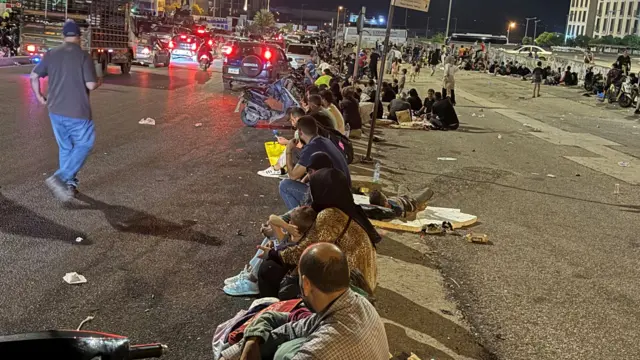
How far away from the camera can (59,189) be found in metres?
7.98

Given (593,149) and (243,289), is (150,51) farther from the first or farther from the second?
(243,289)

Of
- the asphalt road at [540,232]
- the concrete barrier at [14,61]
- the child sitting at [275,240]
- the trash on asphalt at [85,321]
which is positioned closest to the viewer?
the trash on asphalt at [85,321]

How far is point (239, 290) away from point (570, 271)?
11.5 feet

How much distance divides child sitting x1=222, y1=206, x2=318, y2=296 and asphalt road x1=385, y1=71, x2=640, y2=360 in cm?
162

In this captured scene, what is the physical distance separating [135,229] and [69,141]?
1.82m

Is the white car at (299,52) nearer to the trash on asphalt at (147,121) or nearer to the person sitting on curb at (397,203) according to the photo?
the trash on asphalt at (147,121)

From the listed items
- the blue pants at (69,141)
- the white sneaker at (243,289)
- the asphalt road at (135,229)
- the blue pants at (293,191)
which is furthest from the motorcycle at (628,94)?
the white sneaker at (243,289)

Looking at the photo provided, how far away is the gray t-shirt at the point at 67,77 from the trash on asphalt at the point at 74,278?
2.92 m

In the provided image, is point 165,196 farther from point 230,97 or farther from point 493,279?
point 230,97

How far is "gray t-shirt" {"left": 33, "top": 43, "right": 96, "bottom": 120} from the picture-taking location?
7918 mm

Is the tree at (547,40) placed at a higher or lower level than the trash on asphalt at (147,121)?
higher

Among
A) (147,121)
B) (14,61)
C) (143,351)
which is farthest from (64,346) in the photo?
(14,61)

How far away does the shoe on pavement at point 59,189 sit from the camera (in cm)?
793

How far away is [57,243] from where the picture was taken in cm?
640
